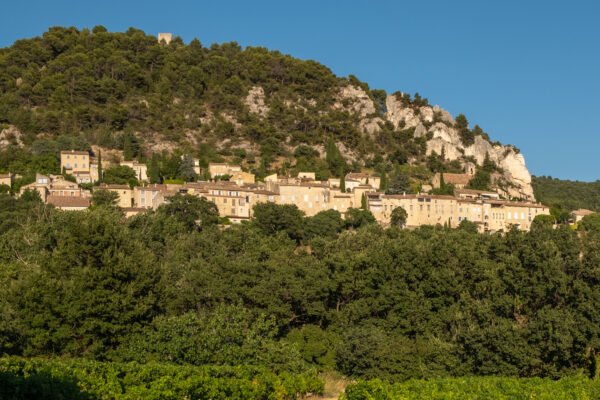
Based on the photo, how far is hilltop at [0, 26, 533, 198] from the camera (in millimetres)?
91688

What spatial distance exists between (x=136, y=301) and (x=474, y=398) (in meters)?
14.5

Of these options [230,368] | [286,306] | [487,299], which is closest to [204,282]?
[286,306]

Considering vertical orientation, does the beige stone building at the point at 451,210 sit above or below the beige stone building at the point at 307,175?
below

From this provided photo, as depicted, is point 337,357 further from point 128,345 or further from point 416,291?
point 128,345

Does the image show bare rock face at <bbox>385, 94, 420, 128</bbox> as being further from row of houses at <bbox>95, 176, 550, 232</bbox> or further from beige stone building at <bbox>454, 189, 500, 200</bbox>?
row of houses at <bbox>95, 176, 550, 232</bbox>

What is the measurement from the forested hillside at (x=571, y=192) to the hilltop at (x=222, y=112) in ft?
24.3

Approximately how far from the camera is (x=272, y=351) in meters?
24.3

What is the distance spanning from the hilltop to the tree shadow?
2707 inches

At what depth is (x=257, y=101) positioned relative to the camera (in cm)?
11250

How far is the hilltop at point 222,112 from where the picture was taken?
301ft

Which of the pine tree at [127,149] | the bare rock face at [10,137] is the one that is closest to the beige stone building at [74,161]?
the pine tree at [127,149]

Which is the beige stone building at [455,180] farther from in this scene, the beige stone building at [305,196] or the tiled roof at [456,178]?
the beige stone building at [305,196]

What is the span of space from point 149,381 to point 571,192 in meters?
117

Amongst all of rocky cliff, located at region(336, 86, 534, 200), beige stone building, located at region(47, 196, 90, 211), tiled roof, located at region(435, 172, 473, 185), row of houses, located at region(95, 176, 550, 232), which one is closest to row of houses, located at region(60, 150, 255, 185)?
row of houses, located at region(95, 176, 550, 232)
